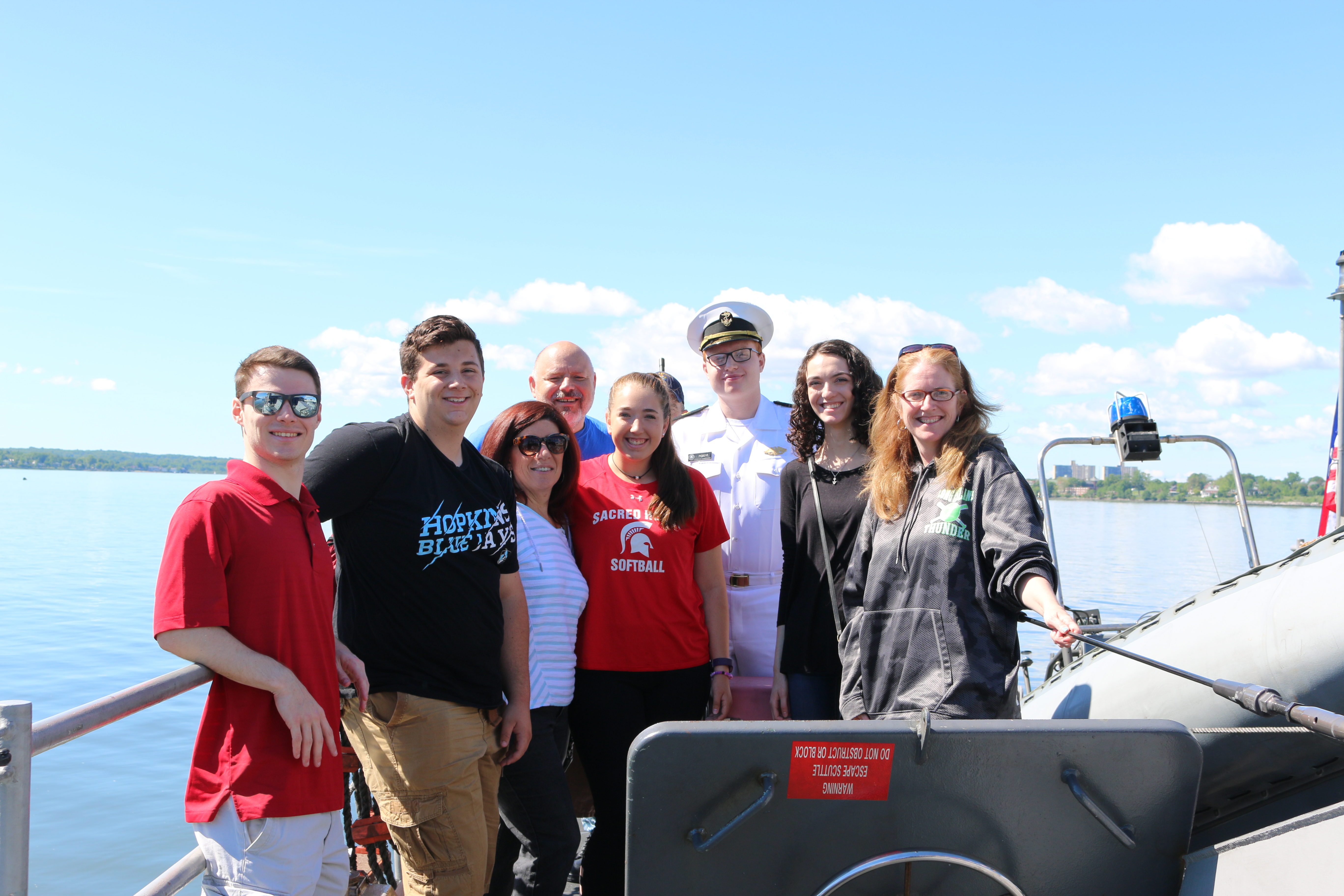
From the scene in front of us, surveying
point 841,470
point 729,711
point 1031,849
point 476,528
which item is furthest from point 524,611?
point 1031,849

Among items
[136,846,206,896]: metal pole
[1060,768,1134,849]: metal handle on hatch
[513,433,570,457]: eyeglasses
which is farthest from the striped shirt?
[1060,768,1134,849]: metal handle on hatch

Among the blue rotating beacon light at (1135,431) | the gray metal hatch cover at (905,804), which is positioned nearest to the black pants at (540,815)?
the gray metal hatch cover at (905,804)

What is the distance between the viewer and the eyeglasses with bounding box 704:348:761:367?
343 cm

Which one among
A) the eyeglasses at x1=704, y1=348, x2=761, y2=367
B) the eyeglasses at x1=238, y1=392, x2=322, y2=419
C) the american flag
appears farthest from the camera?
the american flag

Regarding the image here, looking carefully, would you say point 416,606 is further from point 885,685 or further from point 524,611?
point 885,685

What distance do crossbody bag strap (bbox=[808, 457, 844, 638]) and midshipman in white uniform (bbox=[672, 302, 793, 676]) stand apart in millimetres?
256

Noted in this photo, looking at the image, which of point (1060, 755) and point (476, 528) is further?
point (476, 528)

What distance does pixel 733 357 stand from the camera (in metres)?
3.44

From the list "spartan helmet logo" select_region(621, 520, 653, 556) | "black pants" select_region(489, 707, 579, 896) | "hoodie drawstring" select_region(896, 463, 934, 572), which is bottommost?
"black pants" select_region(489, 707, 579, 896)

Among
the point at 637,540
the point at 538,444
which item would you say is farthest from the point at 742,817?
the point at 538,444

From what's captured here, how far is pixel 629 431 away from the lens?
118 inches

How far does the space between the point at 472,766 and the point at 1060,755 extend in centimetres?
146

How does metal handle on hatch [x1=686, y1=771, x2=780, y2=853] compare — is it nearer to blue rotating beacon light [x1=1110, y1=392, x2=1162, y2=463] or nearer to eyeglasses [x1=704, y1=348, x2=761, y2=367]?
eyeglasses [x1=704, y1=348, x2=761, y2=367]

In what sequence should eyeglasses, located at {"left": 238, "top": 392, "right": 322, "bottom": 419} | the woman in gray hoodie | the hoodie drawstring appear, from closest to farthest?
eyeglasses, located at {"left": 238, "top": 392, "right": 322, "bottom": 419} → the woman in gray hoodie → the hoodie drawstring
